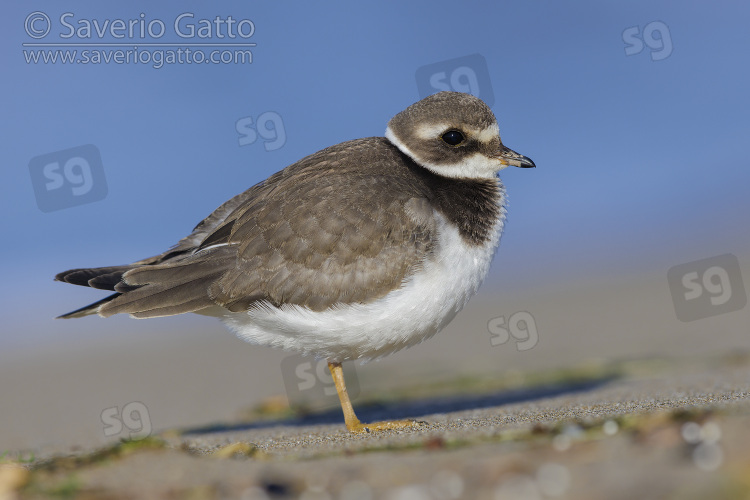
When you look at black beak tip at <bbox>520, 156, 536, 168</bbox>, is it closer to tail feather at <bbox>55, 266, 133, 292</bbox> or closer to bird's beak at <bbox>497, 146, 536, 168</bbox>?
bird's beak at <bbox>497, 146, 536, 168</bbox>

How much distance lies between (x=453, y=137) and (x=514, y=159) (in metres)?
0.69

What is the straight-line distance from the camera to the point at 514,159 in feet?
26.1

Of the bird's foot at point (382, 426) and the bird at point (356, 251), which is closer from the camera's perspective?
the bird at point (356, 251)

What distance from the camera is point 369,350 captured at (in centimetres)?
727

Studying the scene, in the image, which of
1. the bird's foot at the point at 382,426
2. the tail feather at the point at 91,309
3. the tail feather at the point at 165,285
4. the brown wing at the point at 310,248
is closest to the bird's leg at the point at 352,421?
the bird's foot at the point at 382,426

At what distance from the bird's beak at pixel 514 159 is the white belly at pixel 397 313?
1.01m

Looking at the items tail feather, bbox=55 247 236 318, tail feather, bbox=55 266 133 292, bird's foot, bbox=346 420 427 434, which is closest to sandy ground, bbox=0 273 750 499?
bird's foot, bbox=346 420 427 434

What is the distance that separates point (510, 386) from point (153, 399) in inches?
245

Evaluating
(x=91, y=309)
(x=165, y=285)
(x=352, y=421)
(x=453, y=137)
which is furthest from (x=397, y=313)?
(x=91, y=309)

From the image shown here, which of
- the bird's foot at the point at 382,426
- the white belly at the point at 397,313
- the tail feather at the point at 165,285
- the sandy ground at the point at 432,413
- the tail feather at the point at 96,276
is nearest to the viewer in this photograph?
the sandy ground at the point at 432,413

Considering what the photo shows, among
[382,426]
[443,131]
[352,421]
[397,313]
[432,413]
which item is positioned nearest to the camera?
[397,313]

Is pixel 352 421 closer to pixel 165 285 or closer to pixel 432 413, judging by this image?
pixel 432 413

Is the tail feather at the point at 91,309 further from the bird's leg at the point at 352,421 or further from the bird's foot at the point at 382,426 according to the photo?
the bird's foot at the point at 382,426

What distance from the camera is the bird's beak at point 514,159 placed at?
794cm
